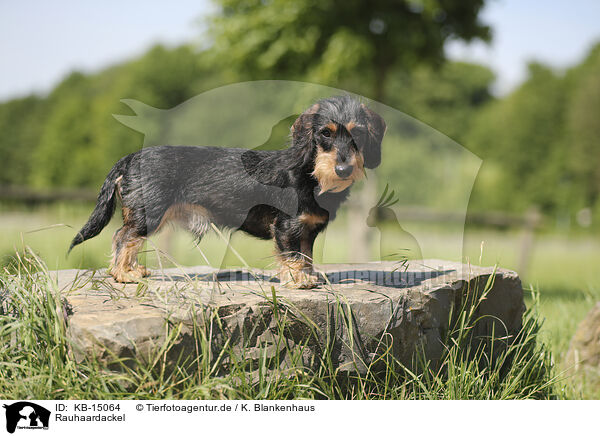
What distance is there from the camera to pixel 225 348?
9.20 feet

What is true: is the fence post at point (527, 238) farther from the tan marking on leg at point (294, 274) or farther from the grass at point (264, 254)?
the tan marking on leg at point (294, 274)

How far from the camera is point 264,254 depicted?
333 cm

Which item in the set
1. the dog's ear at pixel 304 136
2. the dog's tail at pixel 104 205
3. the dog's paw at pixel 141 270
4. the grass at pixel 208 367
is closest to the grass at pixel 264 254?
the dog's paw at pixel 141 270

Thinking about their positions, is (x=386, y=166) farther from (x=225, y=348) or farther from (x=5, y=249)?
(x=5, y=249)

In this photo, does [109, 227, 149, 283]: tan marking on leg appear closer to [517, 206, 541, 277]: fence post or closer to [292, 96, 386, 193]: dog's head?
[292, 96, 386, 193]: dog's head

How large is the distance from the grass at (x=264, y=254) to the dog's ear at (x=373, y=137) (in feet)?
2.64

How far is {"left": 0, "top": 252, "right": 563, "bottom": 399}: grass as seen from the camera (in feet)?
8.79

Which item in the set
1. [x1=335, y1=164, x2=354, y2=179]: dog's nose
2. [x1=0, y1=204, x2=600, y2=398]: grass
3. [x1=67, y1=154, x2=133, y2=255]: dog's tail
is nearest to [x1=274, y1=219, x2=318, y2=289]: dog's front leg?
[x1=0, y1=204, x2=600, y2=398]: grass

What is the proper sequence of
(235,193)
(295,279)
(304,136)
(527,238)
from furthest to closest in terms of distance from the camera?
1. (527,238)
2. (295,279)
3. (235,193)
4. (304,136)

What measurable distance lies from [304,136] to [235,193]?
52cm

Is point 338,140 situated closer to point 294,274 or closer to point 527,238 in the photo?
point 294,274

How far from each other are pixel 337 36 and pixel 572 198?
41.5ft

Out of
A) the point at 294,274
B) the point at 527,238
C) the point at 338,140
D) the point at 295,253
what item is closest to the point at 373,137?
the point at 338,140
